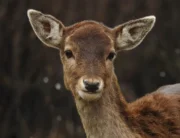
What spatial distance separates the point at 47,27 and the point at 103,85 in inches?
47.0

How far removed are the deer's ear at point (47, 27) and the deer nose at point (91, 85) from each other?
1022mm

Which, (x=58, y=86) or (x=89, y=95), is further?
(x=58, y=86)

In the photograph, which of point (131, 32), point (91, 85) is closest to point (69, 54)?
point (91, 85)

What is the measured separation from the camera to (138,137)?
10.3m

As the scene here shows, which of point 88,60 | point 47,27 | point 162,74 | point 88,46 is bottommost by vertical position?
point 162,74

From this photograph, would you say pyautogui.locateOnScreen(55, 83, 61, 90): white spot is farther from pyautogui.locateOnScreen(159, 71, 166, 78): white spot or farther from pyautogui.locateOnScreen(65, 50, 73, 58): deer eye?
pyautogui.locateOnScreen(65, 50, 73, 58): deer eye

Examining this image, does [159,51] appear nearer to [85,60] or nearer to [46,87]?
[46,87]

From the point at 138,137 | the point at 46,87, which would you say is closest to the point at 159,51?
the point at 46,87

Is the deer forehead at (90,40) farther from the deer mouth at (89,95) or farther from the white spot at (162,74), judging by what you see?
the white spot at (162,74)

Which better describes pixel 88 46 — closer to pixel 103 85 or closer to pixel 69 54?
pixel 69 54

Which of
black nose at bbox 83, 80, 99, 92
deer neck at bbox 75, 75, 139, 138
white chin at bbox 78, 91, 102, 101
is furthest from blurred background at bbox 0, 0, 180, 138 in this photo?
black nose at bbox 83, 80, 99, 92

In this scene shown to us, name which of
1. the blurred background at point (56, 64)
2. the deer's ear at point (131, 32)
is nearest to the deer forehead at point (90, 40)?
the deer's ear at point (131, 32)

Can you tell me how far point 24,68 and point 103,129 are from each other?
797 cm

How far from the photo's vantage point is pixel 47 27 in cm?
1064
